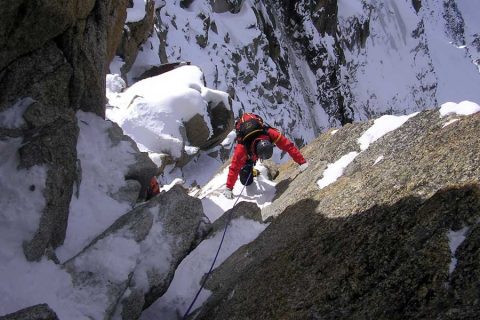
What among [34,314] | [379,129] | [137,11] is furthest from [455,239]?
[137,11]

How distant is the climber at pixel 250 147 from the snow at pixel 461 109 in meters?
2.78

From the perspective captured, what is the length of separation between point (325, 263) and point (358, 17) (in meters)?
36.0

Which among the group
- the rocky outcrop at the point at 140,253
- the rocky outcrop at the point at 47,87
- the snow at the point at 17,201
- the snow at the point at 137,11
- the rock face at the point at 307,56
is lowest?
the rock face at the point at 307,56

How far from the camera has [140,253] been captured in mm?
4723

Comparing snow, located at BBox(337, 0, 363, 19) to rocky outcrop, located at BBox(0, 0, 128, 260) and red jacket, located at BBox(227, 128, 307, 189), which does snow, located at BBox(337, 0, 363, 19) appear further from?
rocky outcrop, located at BBox(0, 0, 128, 260)

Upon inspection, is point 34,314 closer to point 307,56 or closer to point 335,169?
point 335,169

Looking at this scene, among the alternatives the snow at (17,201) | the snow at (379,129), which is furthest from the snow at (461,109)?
the snow at (17,201)

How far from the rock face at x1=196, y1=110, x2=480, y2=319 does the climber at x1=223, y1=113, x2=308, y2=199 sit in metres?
1.86

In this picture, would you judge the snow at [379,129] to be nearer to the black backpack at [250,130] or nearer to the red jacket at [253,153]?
the red jacket at [253,153]

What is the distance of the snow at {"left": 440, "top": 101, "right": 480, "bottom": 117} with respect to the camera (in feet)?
16.1

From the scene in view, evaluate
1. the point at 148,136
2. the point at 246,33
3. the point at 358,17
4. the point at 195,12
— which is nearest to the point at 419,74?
the point at 358,17

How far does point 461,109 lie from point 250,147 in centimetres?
360

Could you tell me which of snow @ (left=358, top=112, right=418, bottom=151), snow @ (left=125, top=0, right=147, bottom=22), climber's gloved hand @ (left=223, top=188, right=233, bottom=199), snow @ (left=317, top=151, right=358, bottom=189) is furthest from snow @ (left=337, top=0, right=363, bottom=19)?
snow @ (left=317, top=151, right=358, bottom=189)

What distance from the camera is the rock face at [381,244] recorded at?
9.52ft
